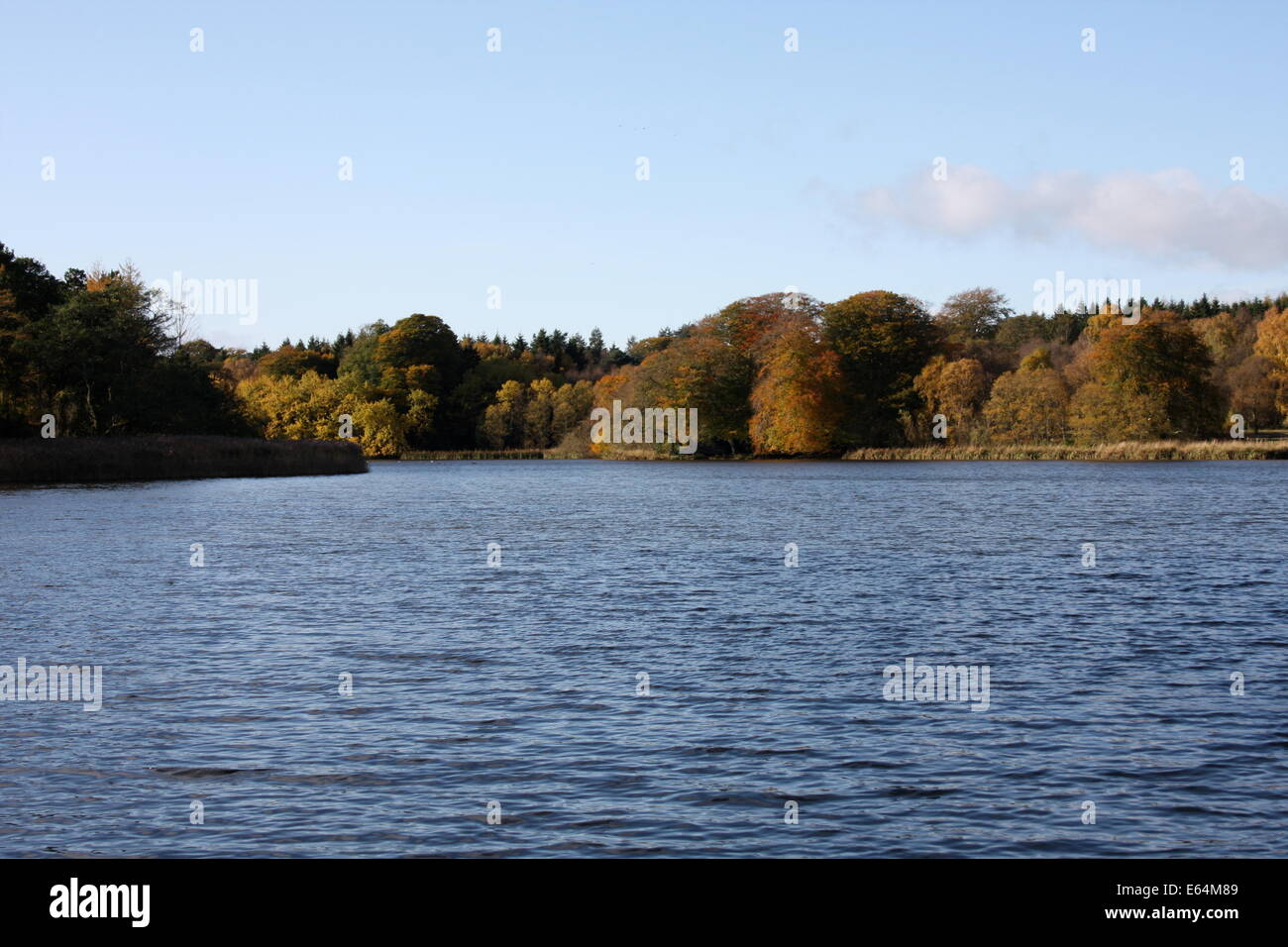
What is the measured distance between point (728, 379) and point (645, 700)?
110m

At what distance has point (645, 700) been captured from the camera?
15.0m

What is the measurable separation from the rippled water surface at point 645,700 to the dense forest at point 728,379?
48620 mm

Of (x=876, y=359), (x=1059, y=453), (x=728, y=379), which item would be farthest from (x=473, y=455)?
(x=1059, y=453)

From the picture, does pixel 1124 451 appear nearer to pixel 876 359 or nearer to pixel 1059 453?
pixel 1059 453

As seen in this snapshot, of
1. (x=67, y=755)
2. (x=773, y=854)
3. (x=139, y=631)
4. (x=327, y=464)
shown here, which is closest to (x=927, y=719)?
(x=773, y=854)

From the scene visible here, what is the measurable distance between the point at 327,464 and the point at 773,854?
302 ft

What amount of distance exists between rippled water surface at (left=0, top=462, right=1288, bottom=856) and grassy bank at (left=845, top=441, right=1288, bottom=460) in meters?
67.9

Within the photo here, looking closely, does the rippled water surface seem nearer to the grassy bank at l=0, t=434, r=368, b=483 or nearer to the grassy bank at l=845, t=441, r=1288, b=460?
the grassy bank at l=0, t=434, r=368, b=483

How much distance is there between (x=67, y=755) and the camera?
12.6 meters

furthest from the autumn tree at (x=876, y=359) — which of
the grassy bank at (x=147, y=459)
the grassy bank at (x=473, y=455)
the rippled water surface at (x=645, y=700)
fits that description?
the rippled water surface at (x=645, y=700)

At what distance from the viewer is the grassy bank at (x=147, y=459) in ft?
218

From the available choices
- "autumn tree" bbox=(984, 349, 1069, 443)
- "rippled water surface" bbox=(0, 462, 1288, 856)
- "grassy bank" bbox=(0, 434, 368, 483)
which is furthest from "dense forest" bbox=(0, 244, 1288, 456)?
"rippled water surface" bbox=(0, 462, 1288, 856)
